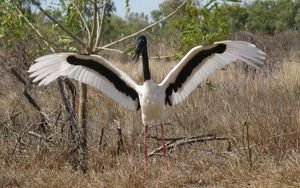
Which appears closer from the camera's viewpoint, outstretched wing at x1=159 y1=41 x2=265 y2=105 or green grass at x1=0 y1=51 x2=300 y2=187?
green grass at x1=0 y1=51 x2=300 y2=187

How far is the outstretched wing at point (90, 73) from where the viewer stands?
18.5 ft

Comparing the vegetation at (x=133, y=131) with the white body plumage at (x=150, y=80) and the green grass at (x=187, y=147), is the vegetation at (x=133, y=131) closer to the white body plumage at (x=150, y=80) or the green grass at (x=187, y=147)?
the green grass at (x=187, y=147)

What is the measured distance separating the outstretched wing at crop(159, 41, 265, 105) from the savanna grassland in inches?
23.9

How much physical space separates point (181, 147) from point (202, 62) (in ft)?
4.62

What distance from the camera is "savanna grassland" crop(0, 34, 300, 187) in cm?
557

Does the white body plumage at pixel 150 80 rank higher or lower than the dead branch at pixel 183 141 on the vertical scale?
higher

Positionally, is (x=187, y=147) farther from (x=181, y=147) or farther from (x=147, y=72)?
(x=147, y=72)

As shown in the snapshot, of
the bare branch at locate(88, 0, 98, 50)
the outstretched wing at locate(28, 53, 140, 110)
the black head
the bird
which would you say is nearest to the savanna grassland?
the bird

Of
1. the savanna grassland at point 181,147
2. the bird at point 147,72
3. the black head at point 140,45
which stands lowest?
the savanna grassland at point 181,147

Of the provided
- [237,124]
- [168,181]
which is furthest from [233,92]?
[168,181]

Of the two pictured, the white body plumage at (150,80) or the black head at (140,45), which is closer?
the white body plumage at (150,80)

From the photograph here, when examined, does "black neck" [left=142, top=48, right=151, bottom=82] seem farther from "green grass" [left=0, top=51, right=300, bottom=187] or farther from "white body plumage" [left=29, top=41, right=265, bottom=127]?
"green grass" [left=0, top=51, right=300, bottom=187]

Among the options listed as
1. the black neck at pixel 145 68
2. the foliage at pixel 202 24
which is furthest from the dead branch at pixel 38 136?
the foliage at pixel 202 24

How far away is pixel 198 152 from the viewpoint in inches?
266
